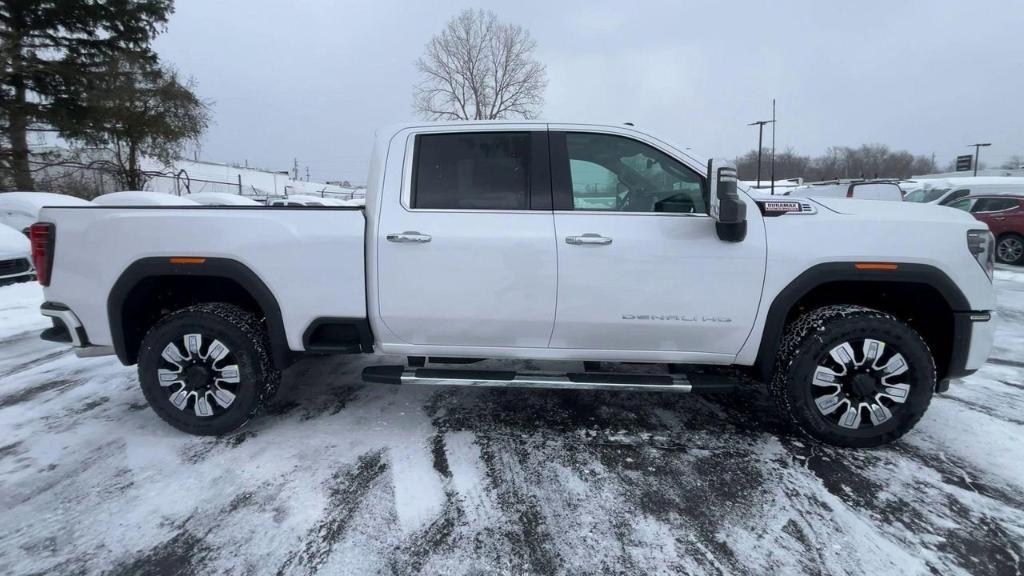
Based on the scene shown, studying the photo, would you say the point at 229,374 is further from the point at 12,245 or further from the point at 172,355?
the point at 12,245

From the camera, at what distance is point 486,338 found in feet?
10.1

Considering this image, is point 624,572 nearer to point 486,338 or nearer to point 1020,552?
point 486,338

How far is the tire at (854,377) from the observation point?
9.39 ft

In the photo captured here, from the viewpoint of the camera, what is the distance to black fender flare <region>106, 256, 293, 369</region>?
3043 mm

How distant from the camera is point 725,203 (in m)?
2.65

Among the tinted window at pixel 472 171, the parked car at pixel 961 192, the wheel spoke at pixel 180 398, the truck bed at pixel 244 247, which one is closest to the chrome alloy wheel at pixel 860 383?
A: the tinted window at pixel 472 171

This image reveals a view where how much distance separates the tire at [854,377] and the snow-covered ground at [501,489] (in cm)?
19

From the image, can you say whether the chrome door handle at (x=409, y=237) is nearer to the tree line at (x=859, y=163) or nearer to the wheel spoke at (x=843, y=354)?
the wheel spoke at (x=843, y=354)

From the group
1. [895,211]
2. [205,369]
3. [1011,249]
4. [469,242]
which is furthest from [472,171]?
[1011,249]

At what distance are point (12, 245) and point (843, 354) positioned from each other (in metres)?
10.2

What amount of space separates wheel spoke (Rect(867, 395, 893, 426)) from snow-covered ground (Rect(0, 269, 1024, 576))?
0.81ft

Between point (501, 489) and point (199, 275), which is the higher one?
point (199, 275)

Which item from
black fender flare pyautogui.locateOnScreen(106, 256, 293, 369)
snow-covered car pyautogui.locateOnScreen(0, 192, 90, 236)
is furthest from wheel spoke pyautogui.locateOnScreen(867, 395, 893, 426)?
snow-covered car pyautogui.locateOnScreen(0, 192, 90, 236)

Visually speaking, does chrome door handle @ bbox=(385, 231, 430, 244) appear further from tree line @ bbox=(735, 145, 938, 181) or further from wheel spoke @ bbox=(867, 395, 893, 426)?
tree line @ bbox=(735, 145, 938, 181)
